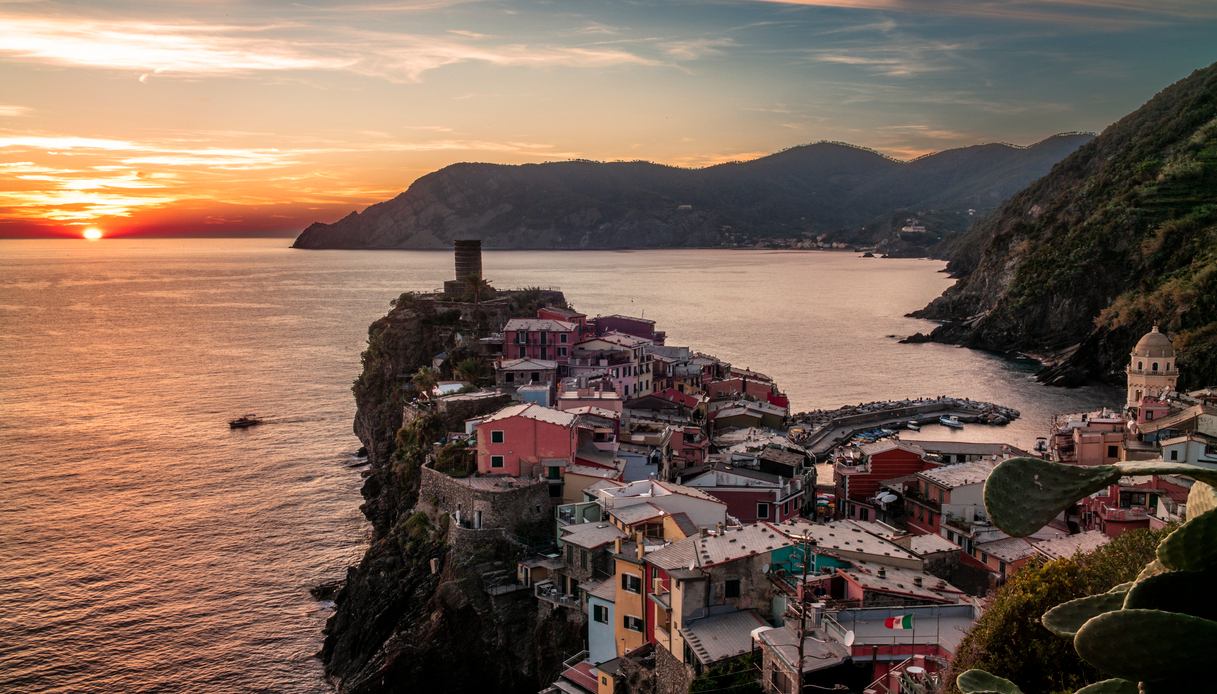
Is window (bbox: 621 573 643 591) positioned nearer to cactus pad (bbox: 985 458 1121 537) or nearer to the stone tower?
cactus pad (bbox: 985 458 1121 537)

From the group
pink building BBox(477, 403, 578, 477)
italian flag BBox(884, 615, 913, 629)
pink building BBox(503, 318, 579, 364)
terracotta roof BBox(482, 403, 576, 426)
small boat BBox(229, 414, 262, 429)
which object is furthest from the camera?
small boat BBox(229, 414, 262, 429)

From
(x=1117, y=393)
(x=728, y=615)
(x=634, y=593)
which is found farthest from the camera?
(x=1117, y=393)

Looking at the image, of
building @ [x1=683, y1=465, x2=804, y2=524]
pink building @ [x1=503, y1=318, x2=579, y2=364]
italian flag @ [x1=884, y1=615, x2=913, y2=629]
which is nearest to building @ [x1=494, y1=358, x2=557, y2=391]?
pink building @ [x1=503, y1=318, x2=579, y2=364]

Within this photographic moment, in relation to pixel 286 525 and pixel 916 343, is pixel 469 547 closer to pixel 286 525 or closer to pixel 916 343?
pixel 286 525

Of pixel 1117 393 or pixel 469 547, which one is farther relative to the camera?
pixel 1117 393

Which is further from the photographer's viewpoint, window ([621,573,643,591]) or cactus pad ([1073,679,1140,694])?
window ([621,573,643,591])

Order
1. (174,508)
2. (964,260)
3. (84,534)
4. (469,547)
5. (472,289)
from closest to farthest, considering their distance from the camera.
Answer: (469,547) → (84,534) → (174,508) → (472,289) → (964,260)

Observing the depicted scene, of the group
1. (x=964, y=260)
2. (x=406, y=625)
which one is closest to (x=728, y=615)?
(x=406, y=625)

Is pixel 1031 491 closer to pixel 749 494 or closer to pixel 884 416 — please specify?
pixel 749 494
